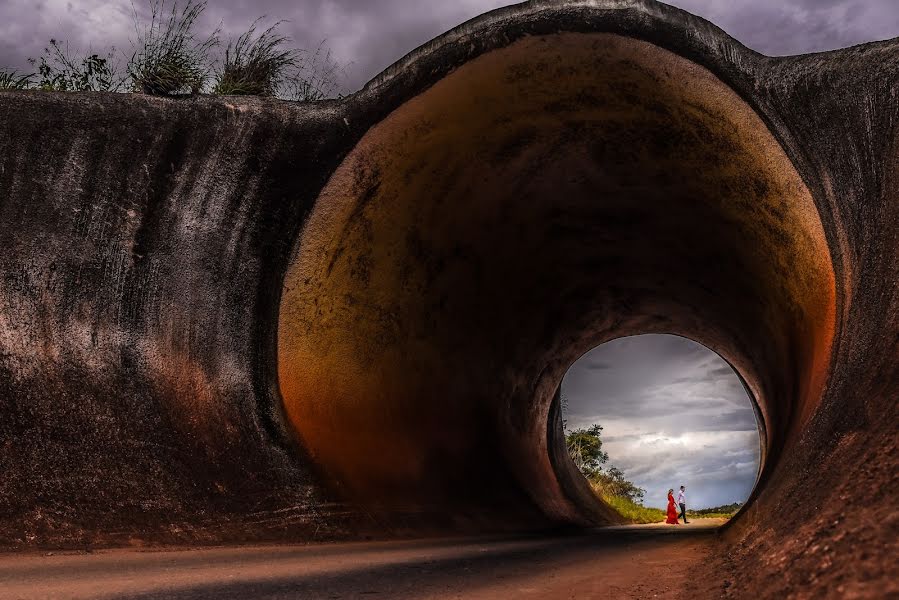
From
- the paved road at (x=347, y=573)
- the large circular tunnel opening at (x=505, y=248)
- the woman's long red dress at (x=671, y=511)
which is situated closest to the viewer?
the paved road at (x=347, y=573)

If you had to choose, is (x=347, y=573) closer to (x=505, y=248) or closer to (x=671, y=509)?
(x=505, y=248)

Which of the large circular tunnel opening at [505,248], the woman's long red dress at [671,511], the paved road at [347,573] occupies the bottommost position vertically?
the paved road at [347,573]

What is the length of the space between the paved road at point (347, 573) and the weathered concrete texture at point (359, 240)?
462 mm

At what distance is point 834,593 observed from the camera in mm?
1992

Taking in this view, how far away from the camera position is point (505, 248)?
8430 millimetres

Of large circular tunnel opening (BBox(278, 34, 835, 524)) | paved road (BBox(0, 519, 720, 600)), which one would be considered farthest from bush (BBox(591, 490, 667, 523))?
paved road (BBox(0, 519, 720, 600))

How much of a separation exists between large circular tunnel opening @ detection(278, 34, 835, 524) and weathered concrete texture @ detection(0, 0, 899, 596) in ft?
0.10

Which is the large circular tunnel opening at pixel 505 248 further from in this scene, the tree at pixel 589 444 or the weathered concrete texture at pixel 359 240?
the tree at pixel 589 444

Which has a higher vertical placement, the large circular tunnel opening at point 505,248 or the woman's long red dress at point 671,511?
the large circular tunnel opening at point 505,248

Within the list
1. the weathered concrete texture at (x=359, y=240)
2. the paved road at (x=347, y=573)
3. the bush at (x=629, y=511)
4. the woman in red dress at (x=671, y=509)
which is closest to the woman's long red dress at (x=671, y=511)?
the woman in red dress at (x=671, y=509)

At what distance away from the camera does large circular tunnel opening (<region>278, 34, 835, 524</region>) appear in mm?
5617

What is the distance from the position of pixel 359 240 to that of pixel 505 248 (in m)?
2.31

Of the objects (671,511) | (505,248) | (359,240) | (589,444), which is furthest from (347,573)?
(589,444)

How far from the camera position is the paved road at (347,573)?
3.43 metres
